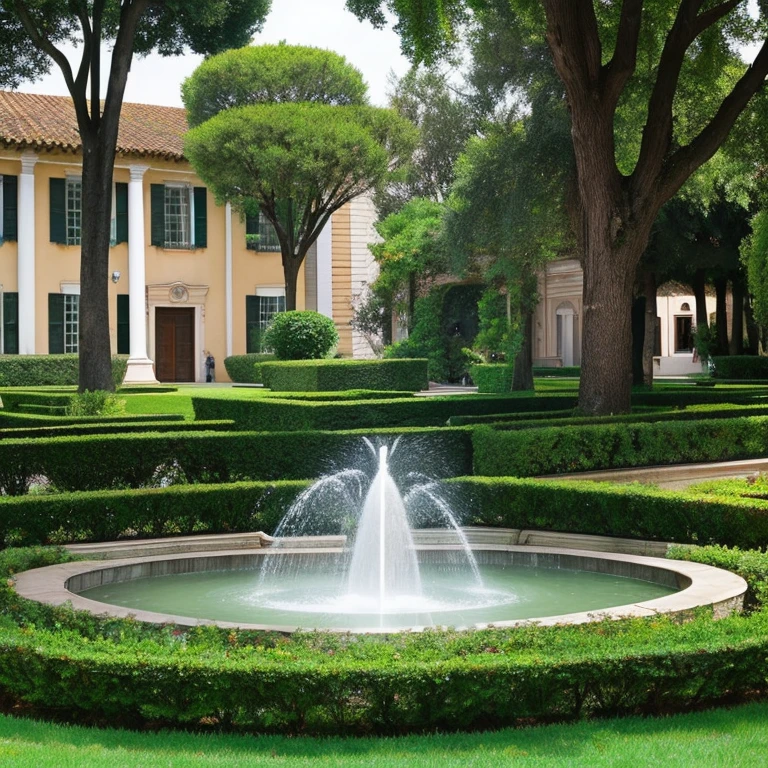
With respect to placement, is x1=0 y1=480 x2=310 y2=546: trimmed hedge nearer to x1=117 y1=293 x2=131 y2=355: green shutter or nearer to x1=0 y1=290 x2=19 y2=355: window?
x1=0 y1=290 x2=19 y2=355: window

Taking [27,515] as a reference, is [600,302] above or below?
above

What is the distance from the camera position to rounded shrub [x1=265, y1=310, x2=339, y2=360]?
81.3 feet

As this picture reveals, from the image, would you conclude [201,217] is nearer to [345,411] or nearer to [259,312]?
[259,312]

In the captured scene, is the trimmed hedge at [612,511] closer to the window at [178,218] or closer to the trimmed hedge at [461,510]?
the trimmed hedge at [461,510]

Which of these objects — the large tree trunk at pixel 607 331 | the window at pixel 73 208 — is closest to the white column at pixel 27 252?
the window at pixel 73 208

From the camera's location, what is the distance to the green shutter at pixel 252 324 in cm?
3503

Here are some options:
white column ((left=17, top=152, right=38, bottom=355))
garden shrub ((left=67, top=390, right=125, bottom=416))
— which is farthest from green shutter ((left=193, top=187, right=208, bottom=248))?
garden shrub ((left=67, top=390, right=125, bottom=416))

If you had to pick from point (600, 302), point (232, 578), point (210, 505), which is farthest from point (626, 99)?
point (232, 578)

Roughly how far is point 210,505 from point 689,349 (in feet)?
155

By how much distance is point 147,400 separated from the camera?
22.3 m

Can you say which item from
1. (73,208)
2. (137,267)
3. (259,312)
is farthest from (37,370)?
(259,312)

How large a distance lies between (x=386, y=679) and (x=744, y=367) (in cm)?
2881

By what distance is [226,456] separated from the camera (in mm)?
12625

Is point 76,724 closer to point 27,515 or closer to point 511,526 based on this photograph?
point 27,515
